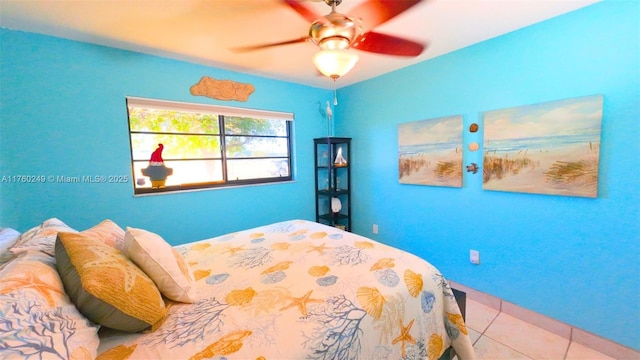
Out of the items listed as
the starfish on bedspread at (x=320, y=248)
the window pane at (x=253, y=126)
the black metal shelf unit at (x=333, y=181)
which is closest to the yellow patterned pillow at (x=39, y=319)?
the starfish on bedspread at (x=320, y=248)

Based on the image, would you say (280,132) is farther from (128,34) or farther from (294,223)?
(128,34)

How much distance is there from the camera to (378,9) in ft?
4.64

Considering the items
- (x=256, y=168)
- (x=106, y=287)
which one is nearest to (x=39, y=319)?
(x=106, y=287)

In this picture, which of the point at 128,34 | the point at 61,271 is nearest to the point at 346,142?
the point at 128,34

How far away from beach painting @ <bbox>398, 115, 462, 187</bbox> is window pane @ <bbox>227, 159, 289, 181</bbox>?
147 cm

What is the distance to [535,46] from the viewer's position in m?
1.81

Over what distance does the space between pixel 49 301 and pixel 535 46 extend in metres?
2.94

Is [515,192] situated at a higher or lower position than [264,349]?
higher

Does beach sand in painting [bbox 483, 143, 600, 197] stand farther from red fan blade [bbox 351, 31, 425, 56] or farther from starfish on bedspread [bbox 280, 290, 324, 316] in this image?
starfish on bedspread [bbox 280, 290, 324, 316]

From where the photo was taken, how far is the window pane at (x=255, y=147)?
285 centimetres

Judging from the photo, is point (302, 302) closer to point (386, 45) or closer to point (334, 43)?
point (334, 43)

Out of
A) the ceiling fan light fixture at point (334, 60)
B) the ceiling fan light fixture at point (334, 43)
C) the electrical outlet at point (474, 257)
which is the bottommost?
the electrical outlet at point (474, 257)

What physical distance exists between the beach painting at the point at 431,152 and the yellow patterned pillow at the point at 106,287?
238cm

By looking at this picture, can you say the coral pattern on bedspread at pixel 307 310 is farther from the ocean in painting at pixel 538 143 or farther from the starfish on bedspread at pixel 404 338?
the ocean in painting at pixel 538 143
